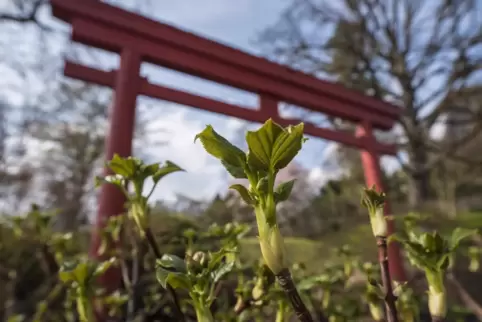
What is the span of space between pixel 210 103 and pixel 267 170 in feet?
7.28

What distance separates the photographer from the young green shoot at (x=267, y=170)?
1.09 feet

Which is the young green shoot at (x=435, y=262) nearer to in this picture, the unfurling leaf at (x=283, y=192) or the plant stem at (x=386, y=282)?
the plant stem at (x=386, y=282)

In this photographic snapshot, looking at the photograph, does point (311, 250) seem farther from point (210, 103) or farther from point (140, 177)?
point (140, 177)

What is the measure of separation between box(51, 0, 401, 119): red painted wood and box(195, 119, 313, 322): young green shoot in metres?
2.06

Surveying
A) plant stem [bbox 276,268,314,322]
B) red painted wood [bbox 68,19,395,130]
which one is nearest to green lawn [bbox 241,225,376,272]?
red painted wood [bbox 68,19,395,130]

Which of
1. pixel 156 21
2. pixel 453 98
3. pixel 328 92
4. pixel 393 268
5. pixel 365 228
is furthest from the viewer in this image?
pixel 453 98

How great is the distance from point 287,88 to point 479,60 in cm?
441

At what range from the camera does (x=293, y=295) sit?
1.06ft

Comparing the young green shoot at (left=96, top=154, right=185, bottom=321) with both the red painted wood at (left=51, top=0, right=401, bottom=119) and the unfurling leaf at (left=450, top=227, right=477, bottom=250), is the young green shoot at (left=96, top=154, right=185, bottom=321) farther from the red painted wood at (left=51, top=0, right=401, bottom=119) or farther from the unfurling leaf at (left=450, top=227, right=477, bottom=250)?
the red painted wood at (left=51, top=0, right=401, bottom=119)

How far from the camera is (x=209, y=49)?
257 cm

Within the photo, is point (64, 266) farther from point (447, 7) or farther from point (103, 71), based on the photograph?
point (447, 7)

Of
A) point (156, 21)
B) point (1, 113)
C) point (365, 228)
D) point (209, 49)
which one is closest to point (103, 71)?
point (156, 21)

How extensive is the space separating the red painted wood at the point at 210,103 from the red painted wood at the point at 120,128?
8cm

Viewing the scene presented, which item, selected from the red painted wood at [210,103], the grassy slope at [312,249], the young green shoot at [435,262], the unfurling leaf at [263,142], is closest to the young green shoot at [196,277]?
the unfurling leaf at [263,142]
